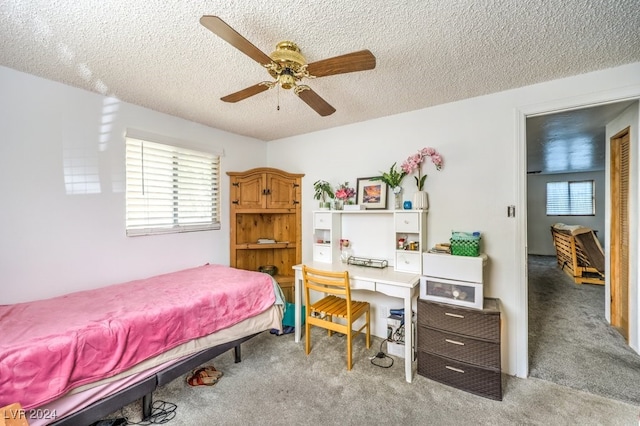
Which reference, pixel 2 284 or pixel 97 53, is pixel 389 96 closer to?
pixel 97 53

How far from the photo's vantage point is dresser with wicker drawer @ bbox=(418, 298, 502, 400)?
6.43ft

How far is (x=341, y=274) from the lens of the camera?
2.35 m

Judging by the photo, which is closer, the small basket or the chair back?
the small basket

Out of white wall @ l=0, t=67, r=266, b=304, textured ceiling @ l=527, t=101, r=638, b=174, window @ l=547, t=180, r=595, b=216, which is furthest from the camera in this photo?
window @ l=547, t=180, r=595, b=216

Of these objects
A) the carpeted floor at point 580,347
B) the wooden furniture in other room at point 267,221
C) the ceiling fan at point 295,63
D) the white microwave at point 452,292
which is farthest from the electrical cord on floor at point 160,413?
the carpeted floor at point 580,347

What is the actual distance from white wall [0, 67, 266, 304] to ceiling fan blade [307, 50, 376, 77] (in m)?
2.00

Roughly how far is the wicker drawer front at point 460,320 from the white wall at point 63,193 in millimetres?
2475

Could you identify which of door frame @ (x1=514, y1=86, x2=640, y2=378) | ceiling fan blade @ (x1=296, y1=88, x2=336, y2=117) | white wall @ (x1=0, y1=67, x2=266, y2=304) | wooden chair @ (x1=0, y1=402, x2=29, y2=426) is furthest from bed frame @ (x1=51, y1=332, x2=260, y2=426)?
door frame @ (x1=514, y1=86, x2=640, y2=378)

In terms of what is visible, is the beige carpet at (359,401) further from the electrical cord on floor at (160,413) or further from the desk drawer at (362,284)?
the desk drawer at (362,284)

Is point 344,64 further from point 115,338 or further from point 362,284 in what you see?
point 115,338

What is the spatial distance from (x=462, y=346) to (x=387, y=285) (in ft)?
2.27

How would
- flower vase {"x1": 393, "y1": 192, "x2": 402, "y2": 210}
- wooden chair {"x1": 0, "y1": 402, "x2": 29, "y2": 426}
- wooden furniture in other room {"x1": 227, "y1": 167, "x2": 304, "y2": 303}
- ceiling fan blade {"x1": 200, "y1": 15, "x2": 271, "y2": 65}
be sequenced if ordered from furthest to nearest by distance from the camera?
wooden furniture in other room {"x1": 227, "y1": 167, "x2": 304, "y2": 303}
flower vase {"x1": 393, "y1": 192, "x2": 402, "y2": 210}
ceiling fan blade {"x1": 200, "y1": 15, "x2": 271, "y2": 65}
wooden chair {"x1": 0, "y1": 402, "x2": 29, "y2": 426}

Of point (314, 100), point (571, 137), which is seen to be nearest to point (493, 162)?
point (314, 100)

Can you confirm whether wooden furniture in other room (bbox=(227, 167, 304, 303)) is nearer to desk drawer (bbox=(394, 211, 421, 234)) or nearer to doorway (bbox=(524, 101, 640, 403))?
desk drawer (bbox=(394, 211, 421, 234))
